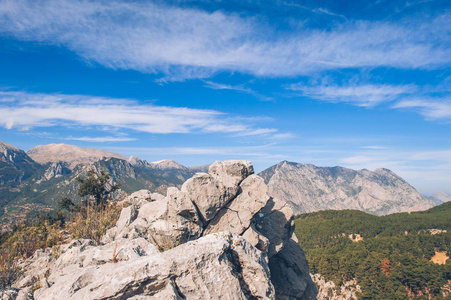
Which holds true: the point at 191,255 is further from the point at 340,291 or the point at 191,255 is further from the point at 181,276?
the point at 340,291

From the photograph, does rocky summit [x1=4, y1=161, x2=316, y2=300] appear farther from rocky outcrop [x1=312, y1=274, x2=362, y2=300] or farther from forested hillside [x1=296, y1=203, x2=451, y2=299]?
forested hillside [x1=296, y1=203, x2=451, y2=299]

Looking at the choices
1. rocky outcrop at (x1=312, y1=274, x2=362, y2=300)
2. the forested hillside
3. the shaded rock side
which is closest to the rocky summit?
the shaded rock side

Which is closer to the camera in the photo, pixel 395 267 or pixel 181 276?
pixel 181 276

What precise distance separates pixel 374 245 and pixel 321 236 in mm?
35974

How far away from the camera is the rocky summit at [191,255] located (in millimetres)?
9016

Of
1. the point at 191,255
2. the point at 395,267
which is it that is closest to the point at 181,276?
the point at 191,255

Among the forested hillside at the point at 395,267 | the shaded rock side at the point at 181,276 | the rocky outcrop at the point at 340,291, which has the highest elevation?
the shaded rock side at the point at 181,276

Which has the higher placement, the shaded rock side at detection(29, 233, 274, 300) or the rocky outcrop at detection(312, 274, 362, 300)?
the shaded rock side at detection(29, 233, 274, 300)

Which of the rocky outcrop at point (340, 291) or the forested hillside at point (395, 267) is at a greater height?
the forested hillside at point (395, 267)

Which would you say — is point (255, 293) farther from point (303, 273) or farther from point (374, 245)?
point (374, 245)

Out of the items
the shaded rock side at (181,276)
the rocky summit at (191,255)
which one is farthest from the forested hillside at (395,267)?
the shaded rock side at (181,276)

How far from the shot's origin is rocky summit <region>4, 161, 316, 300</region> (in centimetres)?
902

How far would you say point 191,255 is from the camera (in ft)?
32.0

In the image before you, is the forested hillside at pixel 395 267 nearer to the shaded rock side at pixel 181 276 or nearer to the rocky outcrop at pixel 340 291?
the rocky outcrop at pixel 340 291
